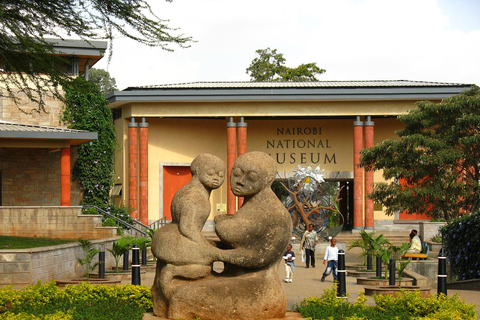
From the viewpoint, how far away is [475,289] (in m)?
16.9

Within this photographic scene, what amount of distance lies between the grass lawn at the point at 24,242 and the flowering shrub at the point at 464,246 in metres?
11.7

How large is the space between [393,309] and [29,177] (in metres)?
23.4

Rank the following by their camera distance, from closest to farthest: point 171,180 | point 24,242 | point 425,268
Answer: point 425,268 < point 24,242 < point 171,180

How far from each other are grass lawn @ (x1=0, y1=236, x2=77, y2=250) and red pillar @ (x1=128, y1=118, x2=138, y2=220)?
12.1 meters

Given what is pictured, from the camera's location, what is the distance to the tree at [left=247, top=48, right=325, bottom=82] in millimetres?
53688

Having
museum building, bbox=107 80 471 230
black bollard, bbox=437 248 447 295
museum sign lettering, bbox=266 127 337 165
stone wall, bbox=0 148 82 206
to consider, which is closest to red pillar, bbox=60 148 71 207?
stone wall, bbox=0 148 82 206

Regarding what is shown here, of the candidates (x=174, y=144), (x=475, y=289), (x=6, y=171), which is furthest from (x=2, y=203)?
(x=475, y=289)

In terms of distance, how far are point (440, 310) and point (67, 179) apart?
2073cm

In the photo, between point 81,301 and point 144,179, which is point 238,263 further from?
point 144,179

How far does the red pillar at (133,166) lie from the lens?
36.4 m

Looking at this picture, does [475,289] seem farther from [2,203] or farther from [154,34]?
[2,203]

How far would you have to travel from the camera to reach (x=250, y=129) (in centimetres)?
4022

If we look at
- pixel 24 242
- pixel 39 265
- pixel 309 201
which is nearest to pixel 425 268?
pixel 309 201

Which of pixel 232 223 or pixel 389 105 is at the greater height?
pixel 389 105
